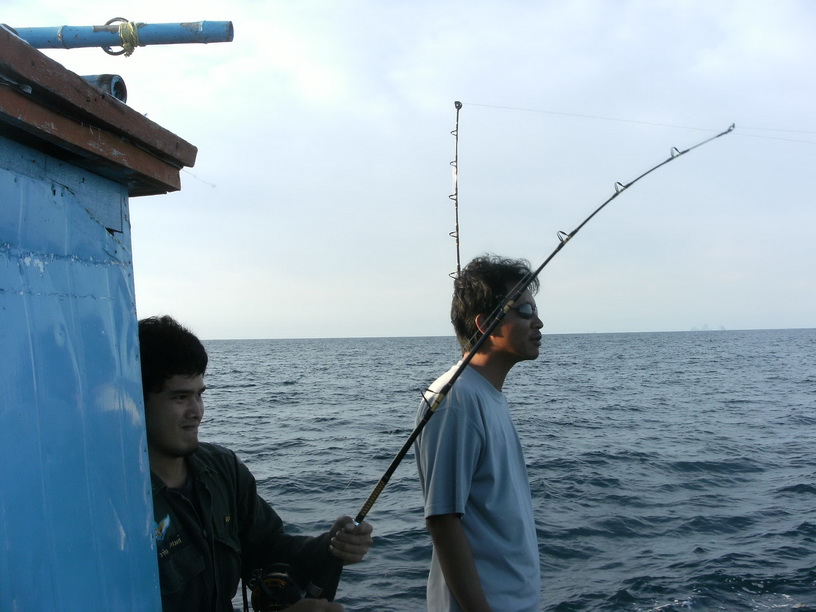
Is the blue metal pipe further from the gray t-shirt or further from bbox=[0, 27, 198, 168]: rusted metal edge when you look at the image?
the gray t-shirt

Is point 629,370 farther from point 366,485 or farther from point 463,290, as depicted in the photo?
point 463,290

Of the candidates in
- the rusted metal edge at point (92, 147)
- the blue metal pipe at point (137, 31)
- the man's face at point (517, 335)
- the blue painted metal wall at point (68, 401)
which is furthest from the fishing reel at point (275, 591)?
the blue metal pipe at point (137, 31)

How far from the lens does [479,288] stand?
9.66ft

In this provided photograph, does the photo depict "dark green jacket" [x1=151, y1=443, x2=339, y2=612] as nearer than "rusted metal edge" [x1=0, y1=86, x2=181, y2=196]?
No

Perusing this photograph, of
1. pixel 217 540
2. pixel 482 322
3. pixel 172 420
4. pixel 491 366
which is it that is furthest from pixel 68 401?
pixel 482 322

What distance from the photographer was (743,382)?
105ft

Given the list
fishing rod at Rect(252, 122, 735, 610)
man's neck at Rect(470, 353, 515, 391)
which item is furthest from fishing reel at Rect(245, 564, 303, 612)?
man's neck at Rect(470, 353, 515, 391)

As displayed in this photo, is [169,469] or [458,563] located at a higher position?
[169,469]

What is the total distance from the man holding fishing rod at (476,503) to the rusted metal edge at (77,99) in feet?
4.11

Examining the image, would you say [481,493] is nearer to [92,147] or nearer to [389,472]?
[389,472]

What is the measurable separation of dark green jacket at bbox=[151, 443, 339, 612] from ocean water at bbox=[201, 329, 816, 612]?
5186 mm

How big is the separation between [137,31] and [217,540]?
171 cm

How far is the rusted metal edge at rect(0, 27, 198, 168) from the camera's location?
56.4 inches

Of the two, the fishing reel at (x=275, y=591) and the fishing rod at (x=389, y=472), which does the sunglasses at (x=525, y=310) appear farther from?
the fishing reel at (x=275, y=591)
